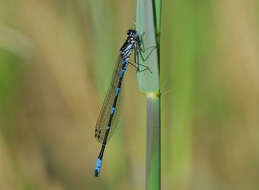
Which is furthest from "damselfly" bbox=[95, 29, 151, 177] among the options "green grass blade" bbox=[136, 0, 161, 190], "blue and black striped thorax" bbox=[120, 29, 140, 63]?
"green grass blade" bbox=[136, 0, 161, 190]

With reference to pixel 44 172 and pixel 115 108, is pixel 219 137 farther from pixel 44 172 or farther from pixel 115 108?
pixel 44 172

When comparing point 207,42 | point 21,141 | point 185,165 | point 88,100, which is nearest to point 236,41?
point 207,42

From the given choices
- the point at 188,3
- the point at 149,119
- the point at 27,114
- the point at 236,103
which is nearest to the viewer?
the point at 149,119

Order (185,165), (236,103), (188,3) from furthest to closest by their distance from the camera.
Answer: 1. (236,103)
2. (185,165)
3. (188,3)

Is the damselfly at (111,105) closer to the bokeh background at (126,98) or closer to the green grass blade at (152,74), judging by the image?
the bokeh background at (126,98)

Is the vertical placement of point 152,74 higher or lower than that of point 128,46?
lower

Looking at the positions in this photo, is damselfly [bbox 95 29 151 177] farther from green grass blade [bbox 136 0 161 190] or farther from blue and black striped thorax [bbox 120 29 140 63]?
green grass blade [bbox 136 0 161 190]

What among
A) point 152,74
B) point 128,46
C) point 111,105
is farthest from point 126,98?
point 152,74

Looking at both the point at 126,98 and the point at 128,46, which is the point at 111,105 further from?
the point at 128,46
